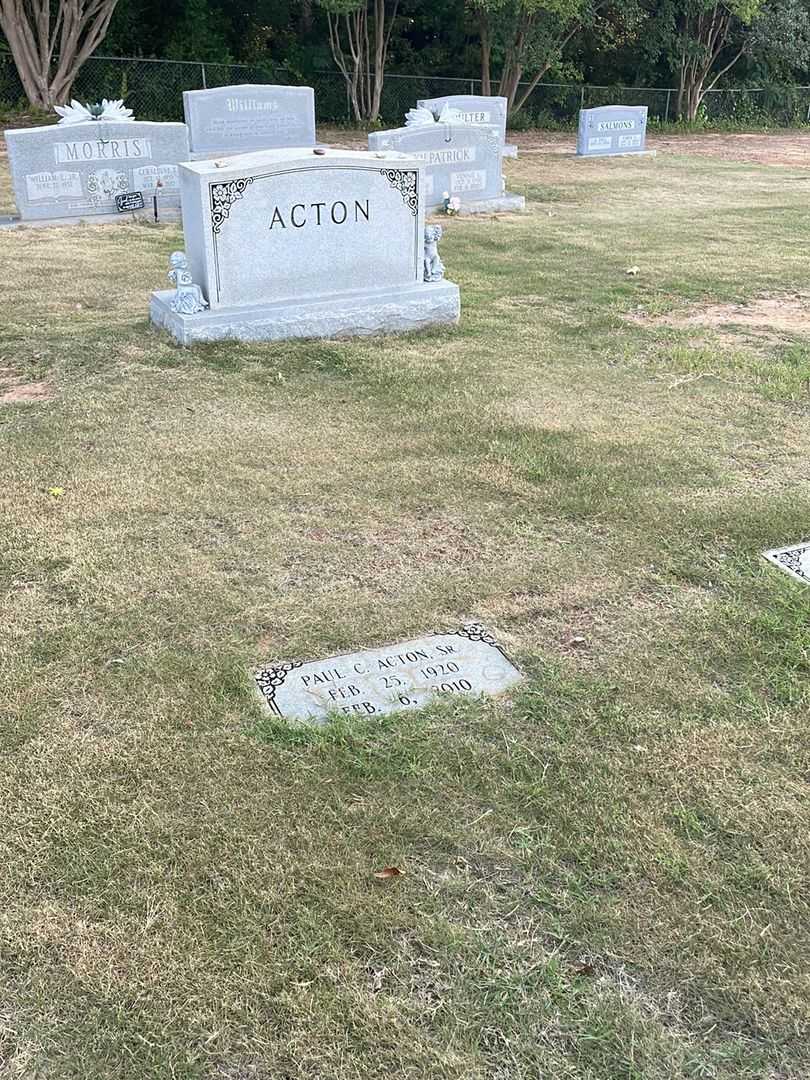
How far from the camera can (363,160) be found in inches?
250

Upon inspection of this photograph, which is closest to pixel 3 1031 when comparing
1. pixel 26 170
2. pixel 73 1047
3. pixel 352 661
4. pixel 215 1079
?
pixel 73 1047

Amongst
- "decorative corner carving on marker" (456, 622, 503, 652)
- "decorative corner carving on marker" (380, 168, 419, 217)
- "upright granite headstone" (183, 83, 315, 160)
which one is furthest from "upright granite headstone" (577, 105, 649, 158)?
"decorative corner carving on marker" (456, 622, 503, 652)

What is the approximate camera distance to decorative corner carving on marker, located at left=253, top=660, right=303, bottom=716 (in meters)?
2.81

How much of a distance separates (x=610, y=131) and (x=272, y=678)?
761 inches

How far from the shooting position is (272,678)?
2.91 metres

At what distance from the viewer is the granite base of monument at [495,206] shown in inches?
469

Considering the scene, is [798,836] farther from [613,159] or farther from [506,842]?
[613,159]

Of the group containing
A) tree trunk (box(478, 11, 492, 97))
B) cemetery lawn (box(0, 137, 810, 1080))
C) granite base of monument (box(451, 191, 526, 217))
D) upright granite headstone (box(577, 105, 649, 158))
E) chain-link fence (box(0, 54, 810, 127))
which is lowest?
cemetery lawn (box(0, 137, 810, 1080))

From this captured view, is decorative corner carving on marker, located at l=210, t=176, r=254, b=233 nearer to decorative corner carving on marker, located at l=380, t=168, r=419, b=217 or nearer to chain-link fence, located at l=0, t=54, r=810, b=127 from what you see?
decorative corner carving on marker, located at l=380, t=168, r=419, b=217

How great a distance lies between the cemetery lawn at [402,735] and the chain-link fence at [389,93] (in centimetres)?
1767

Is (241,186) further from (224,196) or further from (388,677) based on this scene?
(388,677)

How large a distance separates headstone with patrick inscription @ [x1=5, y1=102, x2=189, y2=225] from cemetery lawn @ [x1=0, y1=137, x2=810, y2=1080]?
5643 millimetres

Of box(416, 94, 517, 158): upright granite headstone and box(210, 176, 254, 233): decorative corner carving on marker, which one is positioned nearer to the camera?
box(210, 176, 254, 233): decorative corner carving on marker

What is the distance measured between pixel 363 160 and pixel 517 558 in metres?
3.81
